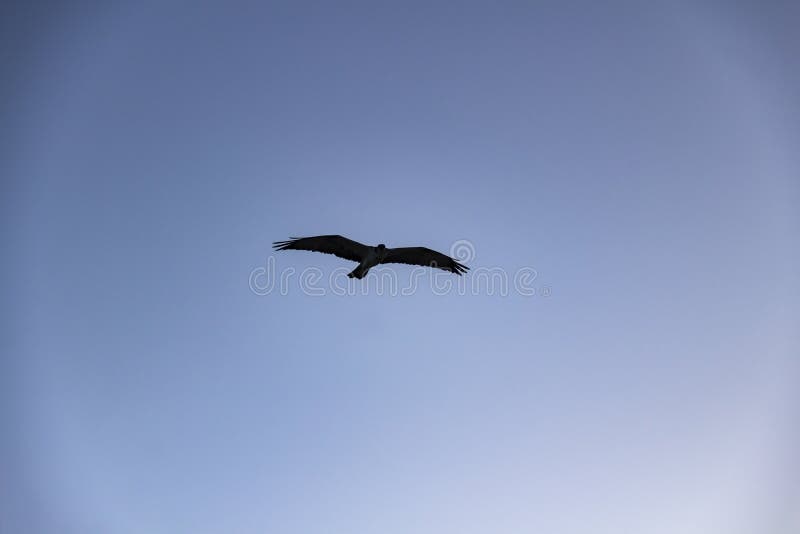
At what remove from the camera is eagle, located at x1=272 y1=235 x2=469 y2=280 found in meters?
21.5

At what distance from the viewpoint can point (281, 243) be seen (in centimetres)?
2131

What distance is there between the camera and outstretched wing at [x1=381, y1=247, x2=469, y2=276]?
75.6 ft

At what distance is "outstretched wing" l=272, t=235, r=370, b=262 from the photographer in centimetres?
2150

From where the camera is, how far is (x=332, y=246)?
2223cm

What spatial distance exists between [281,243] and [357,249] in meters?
3.25

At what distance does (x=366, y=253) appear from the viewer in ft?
72.0

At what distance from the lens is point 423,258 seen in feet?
78.0

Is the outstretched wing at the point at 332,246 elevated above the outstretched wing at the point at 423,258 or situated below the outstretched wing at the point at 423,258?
below

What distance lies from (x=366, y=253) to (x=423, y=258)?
3160mm

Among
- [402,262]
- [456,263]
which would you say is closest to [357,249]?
[402,262]

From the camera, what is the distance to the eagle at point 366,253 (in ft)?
70.5

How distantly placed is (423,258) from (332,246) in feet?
14.4

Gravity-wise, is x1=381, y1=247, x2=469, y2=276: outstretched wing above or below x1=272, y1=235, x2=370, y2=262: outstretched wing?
above

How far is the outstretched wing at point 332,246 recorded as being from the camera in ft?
70.5
